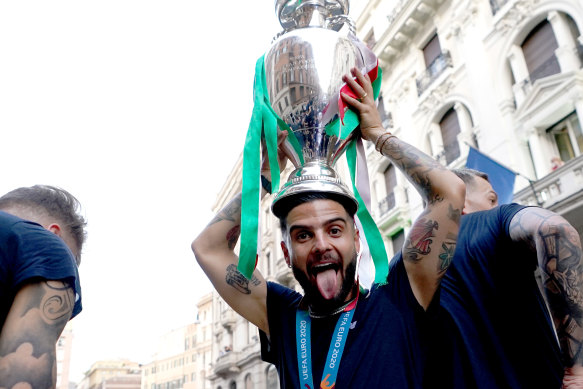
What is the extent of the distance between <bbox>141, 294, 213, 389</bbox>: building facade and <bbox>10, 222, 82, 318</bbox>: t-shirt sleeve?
186ft

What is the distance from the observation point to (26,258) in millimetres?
1637

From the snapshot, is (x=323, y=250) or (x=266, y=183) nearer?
(x=323, y=250)

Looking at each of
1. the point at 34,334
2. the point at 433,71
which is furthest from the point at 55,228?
the point at 433,71

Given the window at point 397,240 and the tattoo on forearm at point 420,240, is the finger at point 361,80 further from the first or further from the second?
the window at point 397,240

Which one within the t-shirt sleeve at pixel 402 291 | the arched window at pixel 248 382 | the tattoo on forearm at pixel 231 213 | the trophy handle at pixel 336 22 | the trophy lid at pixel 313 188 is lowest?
the t-shirt sleeve at pixel 402 291

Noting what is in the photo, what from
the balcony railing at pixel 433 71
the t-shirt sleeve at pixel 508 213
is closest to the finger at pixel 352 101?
the t-shirt sleeve at pixel 508 213

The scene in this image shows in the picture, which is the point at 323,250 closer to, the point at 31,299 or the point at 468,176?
the point at 31,299

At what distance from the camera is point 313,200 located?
1958mm

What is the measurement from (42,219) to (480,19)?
13806 millimetres

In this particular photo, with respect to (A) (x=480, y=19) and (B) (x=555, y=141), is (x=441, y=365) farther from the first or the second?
(A) (x=480, y=19)

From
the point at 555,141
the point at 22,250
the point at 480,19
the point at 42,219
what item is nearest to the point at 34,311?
the point at 22,250

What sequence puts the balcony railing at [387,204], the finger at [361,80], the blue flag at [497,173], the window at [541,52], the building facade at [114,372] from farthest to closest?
the building facade at [114,372] < the balcony railing at [387,204] < the window at [541,52] < the blue flag at [497,173] < the finger at [361,80]

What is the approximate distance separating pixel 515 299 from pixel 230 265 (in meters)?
1.30

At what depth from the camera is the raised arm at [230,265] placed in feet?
7.38
